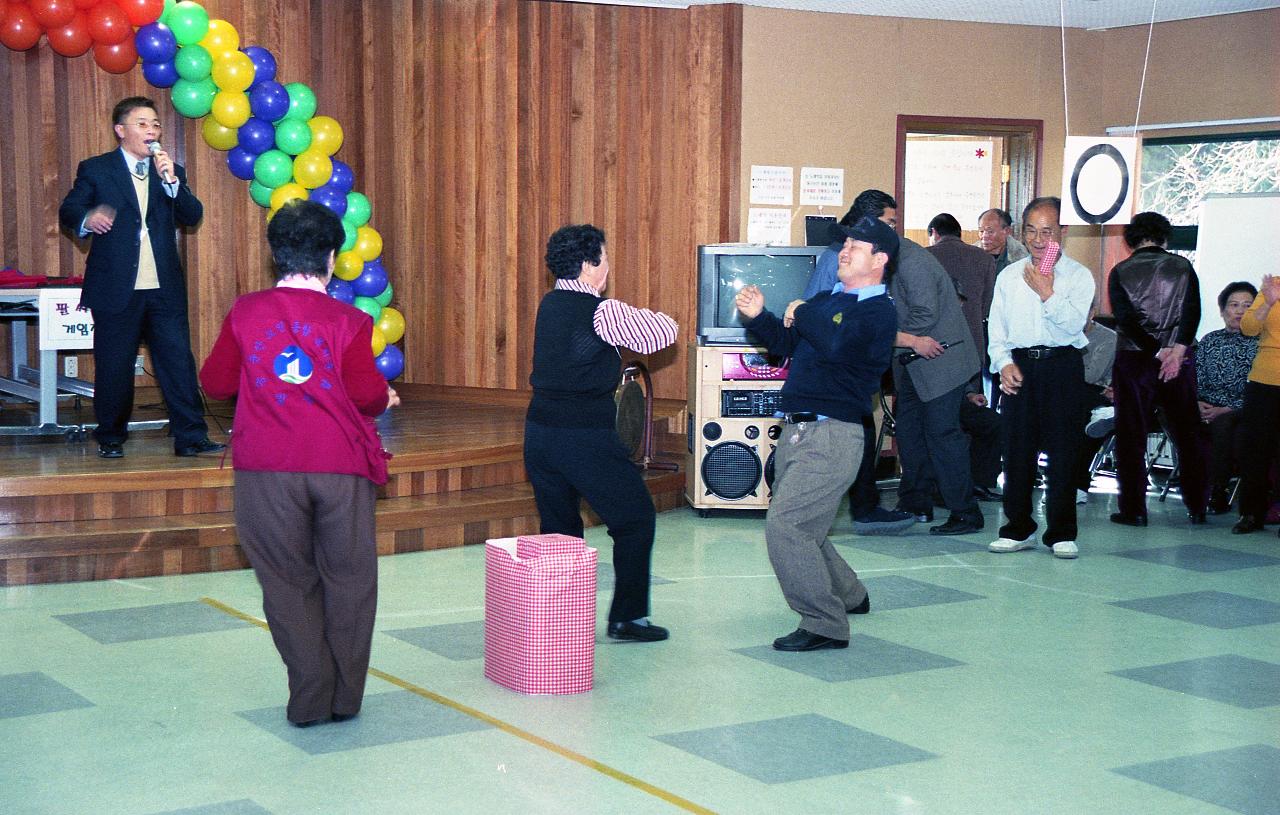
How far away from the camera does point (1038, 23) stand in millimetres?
10258

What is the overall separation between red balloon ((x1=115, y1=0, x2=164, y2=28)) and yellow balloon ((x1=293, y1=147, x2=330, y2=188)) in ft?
Answer: 3.74

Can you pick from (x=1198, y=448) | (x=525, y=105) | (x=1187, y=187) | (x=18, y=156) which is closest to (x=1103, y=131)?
(x=1187, y=187)

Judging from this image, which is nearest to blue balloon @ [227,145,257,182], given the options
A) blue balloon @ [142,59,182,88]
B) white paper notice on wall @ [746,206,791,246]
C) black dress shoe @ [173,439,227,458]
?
blue balloon @ [142,59,182,88]

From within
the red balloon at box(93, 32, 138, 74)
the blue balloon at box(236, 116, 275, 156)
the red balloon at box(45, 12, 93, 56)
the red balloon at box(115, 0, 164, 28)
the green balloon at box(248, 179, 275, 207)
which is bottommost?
the green balloon at box(248, 179, 275, 207)

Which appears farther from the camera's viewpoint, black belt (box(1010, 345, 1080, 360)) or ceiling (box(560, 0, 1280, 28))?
ceiling (box(560, 0, 1280, 28))

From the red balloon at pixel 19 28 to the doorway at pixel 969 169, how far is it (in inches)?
225

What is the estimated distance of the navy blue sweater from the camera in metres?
4.84

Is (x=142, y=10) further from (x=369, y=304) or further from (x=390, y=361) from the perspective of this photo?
(x=390, y=361)

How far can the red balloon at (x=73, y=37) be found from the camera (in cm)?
853

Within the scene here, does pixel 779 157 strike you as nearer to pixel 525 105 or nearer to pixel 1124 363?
pixel 525 105

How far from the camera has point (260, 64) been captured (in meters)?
8.62

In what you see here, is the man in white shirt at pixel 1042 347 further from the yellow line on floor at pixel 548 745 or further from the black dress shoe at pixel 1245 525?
the yellow line on floor at pixel 548 745

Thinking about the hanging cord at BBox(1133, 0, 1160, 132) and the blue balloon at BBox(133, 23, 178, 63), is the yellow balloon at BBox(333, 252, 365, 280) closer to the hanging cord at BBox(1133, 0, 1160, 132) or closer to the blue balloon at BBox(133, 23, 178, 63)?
the blue balloon at BBox(133, 23, 178, 63)

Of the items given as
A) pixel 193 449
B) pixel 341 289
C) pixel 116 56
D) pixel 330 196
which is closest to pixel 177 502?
pixel 193 449
